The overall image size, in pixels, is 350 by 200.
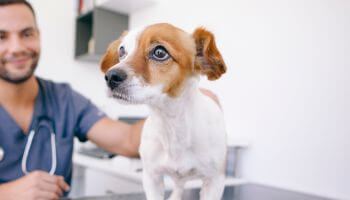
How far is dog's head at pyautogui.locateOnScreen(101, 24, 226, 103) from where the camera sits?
0.34 m

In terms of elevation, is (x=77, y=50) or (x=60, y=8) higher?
(x=60, y=8)

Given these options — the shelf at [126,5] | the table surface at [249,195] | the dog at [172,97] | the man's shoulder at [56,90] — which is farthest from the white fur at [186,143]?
the man's shoulder at [56,90]

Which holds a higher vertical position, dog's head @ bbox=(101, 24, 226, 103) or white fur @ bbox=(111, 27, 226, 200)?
dog's head @ bbox=(101, 24, 226, 103)

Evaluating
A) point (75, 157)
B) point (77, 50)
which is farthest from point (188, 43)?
point (77, 50)

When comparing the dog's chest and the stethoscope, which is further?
the stethoscope

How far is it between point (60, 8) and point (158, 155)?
156 centimetres

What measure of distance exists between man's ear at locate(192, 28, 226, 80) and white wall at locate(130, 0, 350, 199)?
0.30 metres

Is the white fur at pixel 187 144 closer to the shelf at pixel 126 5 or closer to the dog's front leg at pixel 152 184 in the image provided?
the dog's front leg at pixel 152 184

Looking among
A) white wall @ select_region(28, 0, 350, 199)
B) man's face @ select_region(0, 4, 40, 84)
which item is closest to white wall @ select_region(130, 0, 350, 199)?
white wall @ select_region(28, 0, 350, 199)

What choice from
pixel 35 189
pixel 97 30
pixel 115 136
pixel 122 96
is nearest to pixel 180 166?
pixel 122 96

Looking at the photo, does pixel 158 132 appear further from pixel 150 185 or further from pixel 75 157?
pixel 75 157

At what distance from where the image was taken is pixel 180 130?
417 millimetres

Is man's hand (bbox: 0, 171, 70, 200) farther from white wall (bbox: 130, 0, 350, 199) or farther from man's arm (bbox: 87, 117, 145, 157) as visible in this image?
white wall (bbox: 130, 0, 350, 199)

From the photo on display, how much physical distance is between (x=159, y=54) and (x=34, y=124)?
0.63 metres
